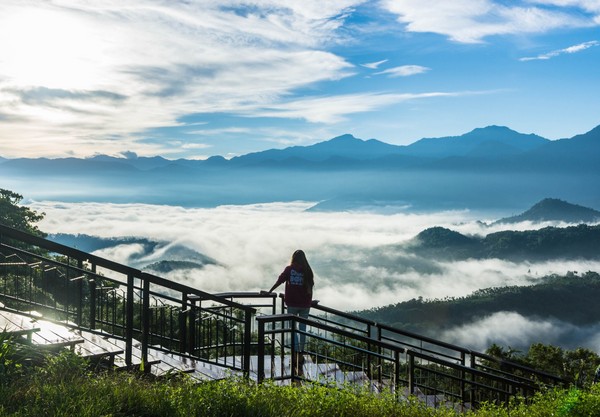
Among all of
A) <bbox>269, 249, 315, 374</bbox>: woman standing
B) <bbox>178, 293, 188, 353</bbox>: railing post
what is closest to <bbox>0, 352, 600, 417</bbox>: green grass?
<bbox>178, 293, 188, 353</bbox>: railing post

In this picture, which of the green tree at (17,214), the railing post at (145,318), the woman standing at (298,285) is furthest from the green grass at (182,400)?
the green tree at (17,214)

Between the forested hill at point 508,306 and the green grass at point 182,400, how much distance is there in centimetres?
11739

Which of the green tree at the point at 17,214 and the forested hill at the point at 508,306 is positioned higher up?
the green tree at the point at 17,214

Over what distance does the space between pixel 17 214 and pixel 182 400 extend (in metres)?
43.0

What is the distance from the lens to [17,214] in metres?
43.7

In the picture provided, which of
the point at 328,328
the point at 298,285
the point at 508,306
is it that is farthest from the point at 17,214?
the point at 508,306

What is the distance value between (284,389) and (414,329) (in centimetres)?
12325

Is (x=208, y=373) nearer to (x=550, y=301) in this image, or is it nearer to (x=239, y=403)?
(x=239, y=403)

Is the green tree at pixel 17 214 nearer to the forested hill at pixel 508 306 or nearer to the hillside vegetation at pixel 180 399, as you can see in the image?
the hillside vegetation at pixel 180 399

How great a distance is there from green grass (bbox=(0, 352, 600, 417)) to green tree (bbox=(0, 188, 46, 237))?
39475mm

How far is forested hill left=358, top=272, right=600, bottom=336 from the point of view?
127312 mm

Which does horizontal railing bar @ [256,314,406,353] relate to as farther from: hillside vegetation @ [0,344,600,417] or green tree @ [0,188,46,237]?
green tree @ [0,188,46,237]

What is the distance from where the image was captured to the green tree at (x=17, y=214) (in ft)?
140

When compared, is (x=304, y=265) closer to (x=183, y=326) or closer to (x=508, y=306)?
(x=183, y=326)
